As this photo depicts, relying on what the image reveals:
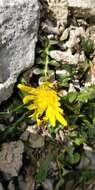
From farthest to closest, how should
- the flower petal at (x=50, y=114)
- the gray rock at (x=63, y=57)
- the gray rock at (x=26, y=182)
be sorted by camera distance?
the gray rock at (x=63, y=57) → the gray rock at (x=26, y=182) → the flower petal at (x=50, y=114)

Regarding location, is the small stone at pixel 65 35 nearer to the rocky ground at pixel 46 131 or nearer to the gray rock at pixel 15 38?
the rocky ground at pixel 46 131

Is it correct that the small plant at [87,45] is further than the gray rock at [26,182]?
Yes

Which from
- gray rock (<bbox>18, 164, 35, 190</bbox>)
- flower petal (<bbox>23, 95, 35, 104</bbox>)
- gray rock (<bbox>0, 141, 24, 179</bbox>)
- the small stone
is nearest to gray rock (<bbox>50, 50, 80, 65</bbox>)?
the small stone

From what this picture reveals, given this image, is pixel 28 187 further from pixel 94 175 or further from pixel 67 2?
pixel 67 2

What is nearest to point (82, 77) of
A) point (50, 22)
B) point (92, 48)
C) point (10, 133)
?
point (92, 48)

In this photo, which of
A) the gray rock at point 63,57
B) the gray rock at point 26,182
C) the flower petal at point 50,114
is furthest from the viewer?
the gray rock at point 63,57

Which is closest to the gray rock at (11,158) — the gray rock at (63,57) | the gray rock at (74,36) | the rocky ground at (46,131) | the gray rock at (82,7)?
the rocky ground at (46,131)

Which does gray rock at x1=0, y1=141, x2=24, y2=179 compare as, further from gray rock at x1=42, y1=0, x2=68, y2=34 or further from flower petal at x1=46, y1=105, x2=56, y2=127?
gray rock at x1=42, y1=0, x2=68, y2=34

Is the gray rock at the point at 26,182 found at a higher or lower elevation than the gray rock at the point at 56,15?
lower
